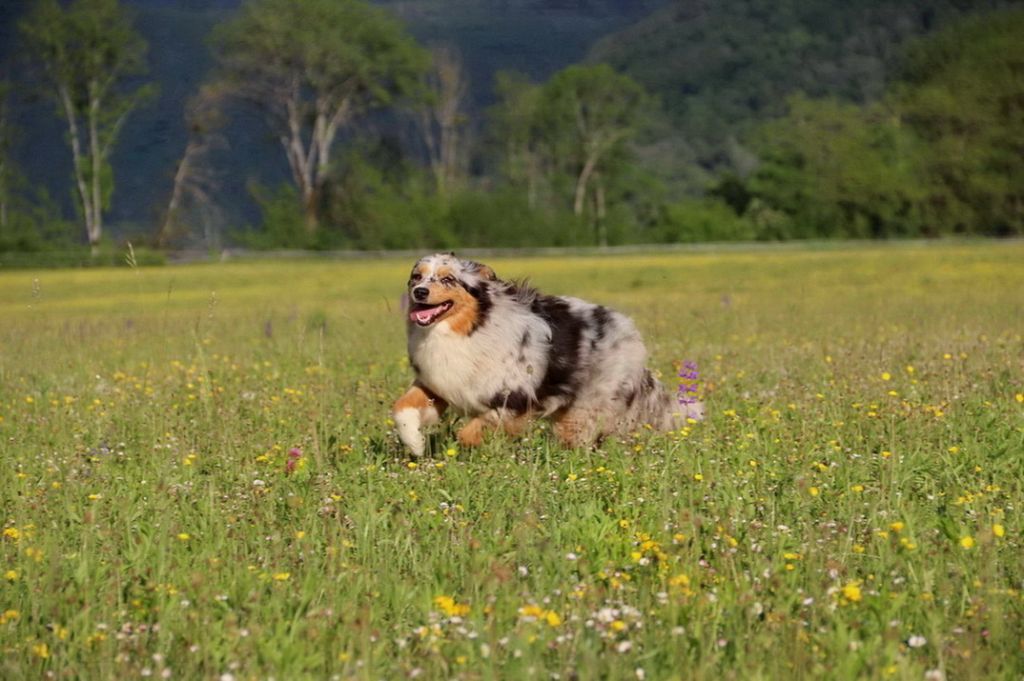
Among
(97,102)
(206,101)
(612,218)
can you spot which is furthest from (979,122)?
(97,102)

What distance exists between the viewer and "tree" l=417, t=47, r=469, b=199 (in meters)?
64.6

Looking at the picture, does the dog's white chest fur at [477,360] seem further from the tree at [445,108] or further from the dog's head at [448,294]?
the tree at [445,108]

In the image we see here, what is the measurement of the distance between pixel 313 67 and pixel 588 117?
1646 centimetres

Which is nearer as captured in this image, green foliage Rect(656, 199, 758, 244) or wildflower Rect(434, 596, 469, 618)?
wildflower Rect(434, 596, 469, 618)

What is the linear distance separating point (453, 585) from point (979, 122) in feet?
219

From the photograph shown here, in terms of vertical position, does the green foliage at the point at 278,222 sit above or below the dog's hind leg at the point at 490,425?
above

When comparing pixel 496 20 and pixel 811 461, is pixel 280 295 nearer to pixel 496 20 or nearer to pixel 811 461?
pixel 811 461

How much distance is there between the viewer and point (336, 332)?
50.7ft

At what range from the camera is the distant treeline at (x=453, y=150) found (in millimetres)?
52719

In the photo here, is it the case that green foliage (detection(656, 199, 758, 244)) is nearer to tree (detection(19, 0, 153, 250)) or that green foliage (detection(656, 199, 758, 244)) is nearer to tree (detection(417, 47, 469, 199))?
tree (detection(417, 47, 469, 199))

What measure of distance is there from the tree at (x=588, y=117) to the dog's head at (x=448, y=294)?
5892cm

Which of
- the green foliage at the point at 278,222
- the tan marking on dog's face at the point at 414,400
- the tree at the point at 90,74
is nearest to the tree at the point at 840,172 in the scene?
the green foliage at the point at 278,222

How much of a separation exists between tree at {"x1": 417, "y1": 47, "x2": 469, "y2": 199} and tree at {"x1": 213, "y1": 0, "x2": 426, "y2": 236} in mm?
2545

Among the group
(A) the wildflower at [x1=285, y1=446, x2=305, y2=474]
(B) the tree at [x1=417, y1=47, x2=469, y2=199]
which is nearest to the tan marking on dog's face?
(A) the wildflower at [x1=285, y1=446, x2=305, y2=474]
